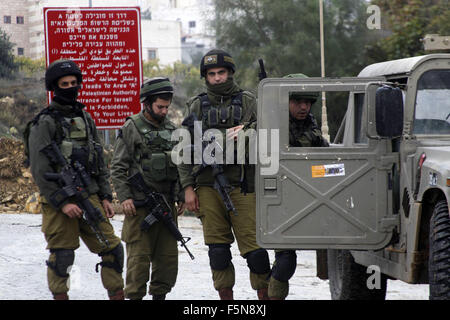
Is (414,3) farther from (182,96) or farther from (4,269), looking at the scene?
(4,269)

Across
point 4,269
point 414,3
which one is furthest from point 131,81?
point 414,3

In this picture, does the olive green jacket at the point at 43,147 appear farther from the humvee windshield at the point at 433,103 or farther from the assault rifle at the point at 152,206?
the humvee windshield at the point at 433,103

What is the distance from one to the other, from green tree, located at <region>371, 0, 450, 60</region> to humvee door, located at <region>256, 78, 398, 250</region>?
15880 mm

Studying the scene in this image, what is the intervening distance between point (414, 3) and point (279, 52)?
12021 millimetres

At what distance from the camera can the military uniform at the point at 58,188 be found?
6.06 metres

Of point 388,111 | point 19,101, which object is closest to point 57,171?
point 388,111

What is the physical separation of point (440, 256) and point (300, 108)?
76.1 inches

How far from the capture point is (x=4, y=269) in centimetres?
869

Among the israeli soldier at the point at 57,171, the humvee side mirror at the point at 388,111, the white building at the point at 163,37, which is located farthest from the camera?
the white building at the point at 163,37

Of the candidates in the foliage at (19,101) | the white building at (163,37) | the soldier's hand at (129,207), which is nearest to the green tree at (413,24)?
the foliage at (19,101)

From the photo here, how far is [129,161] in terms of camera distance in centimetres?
672

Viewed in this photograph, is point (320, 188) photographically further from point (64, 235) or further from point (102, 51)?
point (102, 51)

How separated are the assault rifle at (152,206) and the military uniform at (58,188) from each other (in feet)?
1.06

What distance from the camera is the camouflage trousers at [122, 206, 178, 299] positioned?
21.9ft
